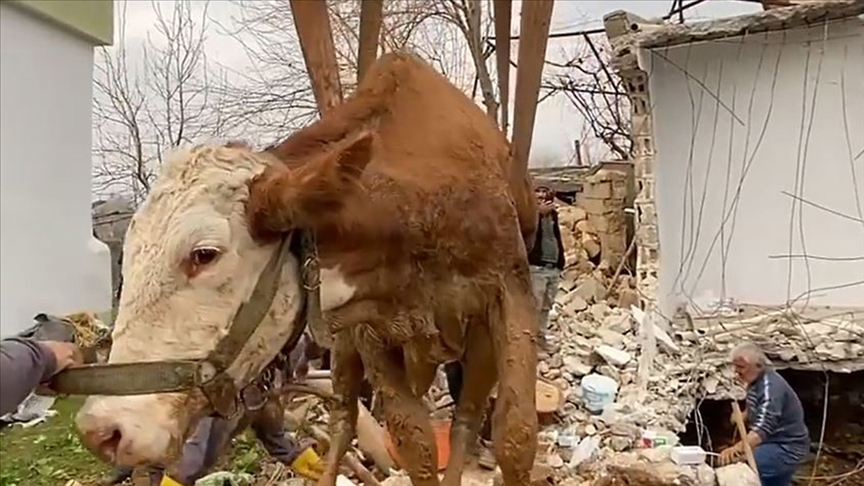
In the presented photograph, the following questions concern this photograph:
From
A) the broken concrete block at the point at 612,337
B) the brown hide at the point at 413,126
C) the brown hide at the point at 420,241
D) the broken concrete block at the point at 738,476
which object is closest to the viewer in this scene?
the brown hide at the point at 420,241

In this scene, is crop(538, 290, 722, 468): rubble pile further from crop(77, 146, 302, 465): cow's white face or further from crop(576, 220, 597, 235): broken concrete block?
crop(77, 146, 302, 465): cow's white face

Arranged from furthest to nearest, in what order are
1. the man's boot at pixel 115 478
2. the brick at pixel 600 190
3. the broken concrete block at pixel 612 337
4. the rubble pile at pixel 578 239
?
the brick at pixel 600 190 < the rubble pile at pixel 578 239 < the broken concrete block at pixel 612 337 < the man's boot at pixel 115 478

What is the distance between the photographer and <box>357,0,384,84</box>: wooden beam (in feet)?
10.3

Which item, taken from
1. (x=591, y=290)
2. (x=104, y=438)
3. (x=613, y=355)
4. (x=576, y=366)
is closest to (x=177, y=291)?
(x=104, y=438)

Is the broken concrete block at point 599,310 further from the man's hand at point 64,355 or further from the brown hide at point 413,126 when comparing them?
Result: the man's hand at point 64,355

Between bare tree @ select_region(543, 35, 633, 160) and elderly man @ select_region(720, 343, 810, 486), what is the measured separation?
7.34 m

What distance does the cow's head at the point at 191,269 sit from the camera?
2213 mm

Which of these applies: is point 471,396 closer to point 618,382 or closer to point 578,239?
point 618,382

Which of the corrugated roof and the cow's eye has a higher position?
the corrugated roof

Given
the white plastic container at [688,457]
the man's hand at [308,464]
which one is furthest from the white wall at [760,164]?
the man's hand at [308,464]

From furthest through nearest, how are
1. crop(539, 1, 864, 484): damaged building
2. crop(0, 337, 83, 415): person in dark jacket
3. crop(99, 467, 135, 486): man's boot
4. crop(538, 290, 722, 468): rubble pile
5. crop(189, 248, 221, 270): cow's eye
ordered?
crop(539, 1, 864, 484): damaged building < crop(538, 290, 722, 468): rubble pile < crop(99, 467, 135, 486): man's boot < crop(189, 248, 221, 270): cow's eye < crop(0, 337, 83, 415): person in dark jacket

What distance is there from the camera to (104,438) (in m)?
2.18

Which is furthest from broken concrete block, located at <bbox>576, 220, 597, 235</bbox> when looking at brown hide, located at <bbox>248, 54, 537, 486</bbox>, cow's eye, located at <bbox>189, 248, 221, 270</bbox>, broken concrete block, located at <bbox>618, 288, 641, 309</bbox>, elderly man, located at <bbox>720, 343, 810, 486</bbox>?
cow's eye, located at <bbox>189, 248, 221, 270</bbox>

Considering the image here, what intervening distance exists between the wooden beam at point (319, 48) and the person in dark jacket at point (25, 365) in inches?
47.5
